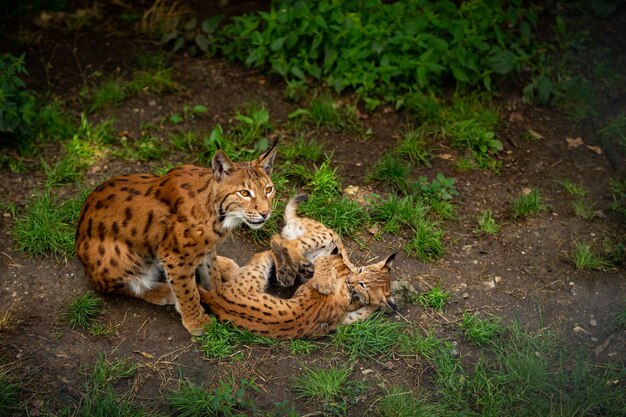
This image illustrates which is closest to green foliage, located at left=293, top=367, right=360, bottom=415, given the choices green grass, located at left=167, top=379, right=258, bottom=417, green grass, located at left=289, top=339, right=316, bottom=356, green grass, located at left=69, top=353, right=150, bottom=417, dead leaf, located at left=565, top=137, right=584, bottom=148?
green grass, located at left=289, top=339, right=316, bottom=356

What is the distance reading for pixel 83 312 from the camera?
594 cm

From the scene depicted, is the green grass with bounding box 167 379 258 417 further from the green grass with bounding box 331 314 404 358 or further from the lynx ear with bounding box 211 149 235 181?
the lynx ear with bounding box 211 149 235 181

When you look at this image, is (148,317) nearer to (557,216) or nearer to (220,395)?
(220,395)

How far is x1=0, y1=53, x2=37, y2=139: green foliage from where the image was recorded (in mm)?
7223

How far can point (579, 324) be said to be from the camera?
6.22 metres

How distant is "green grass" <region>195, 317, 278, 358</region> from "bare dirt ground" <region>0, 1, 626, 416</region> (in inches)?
2.7

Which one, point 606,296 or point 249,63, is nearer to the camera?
point 606,296

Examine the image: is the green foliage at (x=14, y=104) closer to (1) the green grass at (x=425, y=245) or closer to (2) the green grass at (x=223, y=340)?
(2) the green grass at (x=223, y=340)

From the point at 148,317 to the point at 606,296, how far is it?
3.82 m

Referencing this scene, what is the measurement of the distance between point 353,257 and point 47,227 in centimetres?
269

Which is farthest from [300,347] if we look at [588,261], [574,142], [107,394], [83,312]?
[574,142]

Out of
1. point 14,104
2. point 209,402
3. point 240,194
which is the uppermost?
point 240,194

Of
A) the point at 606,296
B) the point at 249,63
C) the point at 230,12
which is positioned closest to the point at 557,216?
the point at 606,296

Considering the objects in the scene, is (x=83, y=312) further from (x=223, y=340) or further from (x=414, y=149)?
(x=414, y=149)
